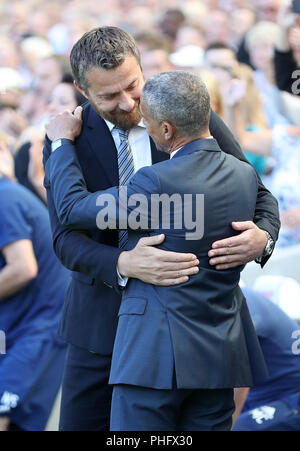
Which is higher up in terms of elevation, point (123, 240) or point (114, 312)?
point (123, 240)

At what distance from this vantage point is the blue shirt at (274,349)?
124 inches

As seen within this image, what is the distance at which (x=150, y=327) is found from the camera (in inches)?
80.0

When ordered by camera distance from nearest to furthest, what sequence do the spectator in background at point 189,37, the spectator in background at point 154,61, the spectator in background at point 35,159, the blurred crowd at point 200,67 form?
the spectator in background at point 35,159
the blurred crowd at point 200,67
the spectator in background at point 154,61
the spectator in background at point 189,37

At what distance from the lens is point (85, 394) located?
2.43 m

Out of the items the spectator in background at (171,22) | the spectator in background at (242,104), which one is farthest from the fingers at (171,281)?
the spectator in background at (171,22)

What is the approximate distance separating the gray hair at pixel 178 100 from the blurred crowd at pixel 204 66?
6.30 feet

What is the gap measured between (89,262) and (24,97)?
4683mm

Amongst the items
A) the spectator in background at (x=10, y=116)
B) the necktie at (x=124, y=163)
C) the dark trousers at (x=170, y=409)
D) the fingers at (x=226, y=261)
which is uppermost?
the necktie at (x=124, y=163)

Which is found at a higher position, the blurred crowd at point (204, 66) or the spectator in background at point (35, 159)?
the blurred crowd at point (204, 66)

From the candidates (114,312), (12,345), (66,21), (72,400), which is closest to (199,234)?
(114,312)

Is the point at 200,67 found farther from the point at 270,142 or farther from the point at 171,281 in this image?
the point at 171,281

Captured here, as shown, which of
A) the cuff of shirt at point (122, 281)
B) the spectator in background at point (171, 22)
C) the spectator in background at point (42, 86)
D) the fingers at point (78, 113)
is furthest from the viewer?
the spectator in background at point (171, 22)

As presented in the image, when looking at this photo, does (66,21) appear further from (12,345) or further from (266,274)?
(12,345)

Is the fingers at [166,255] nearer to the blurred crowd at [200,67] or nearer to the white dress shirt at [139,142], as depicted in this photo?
the white dress shirt at [139,142]
